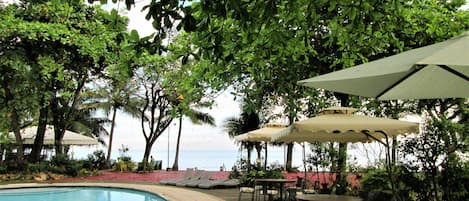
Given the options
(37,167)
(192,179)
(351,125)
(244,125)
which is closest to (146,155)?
(244,125)

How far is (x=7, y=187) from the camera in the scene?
45.4 ft

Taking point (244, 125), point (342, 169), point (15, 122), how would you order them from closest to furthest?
1. point (342, 169)
2. point (15, 122)
3. point (244, 125)

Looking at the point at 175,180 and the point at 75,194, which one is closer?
the point at 75,194

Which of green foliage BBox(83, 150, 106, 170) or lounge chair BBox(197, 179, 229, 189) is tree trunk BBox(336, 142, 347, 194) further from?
green foliage BBox(83, 150, 106, 170)

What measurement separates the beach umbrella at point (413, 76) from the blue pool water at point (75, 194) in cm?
902

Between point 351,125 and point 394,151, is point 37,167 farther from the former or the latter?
point 351,125

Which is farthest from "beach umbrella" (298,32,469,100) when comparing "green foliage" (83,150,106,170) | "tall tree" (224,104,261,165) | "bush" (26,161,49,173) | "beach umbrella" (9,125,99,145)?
"beach umbrella" (9,125,99,145)

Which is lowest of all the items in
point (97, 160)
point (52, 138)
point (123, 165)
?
point (123, 165)

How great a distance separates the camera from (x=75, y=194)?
13.8 meters

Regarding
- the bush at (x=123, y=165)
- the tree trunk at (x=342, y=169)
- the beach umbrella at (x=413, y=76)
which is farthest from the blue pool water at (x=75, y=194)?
the beach umbrella at (x=413, y=76)

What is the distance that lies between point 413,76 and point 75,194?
41.7 ft

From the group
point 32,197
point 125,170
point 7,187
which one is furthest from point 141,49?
point 125,170

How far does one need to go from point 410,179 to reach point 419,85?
14.0 feet

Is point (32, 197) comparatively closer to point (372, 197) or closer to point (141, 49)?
point (372, 197)
